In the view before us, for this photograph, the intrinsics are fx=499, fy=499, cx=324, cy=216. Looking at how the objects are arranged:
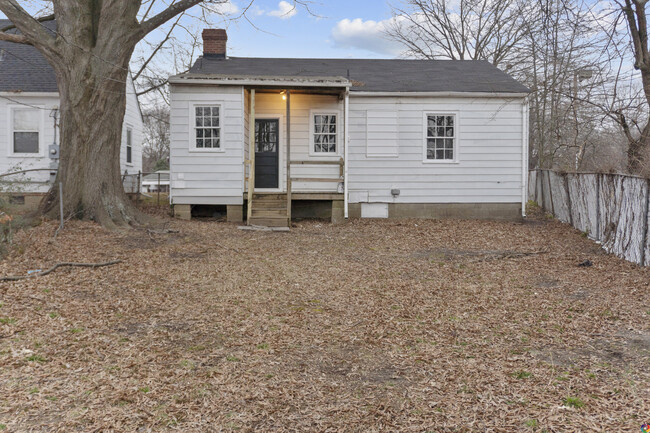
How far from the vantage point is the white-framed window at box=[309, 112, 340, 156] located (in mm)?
13883

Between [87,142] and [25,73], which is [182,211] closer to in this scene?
[87,142]

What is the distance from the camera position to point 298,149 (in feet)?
45.4

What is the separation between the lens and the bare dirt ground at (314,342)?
10.4 feet

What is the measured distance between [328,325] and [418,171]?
9.59m

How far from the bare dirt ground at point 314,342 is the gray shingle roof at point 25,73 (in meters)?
8.18

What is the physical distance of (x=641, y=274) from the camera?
24.0 ft

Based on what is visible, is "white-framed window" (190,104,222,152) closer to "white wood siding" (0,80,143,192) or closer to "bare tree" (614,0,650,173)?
"white wood siding" (0,80,143,192)

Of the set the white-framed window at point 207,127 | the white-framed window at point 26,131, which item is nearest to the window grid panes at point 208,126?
the white-framed window at point 207,127

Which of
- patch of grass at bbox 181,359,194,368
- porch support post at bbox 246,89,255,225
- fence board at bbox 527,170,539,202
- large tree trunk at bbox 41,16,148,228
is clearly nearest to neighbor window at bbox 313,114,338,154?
porch support post at bbox 246,89,255,225

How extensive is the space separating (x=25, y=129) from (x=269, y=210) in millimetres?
7928

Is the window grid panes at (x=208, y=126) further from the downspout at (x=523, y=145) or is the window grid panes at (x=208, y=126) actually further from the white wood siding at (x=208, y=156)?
the downspout at (x=523, y=145)

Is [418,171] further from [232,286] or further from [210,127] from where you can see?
[232,286]

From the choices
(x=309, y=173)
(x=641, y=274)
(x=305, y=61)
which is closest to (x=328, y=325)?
(x=641, y=274)

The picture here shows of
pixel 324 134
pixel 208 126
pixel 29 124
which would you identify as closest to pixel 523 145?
pixel 324 134
